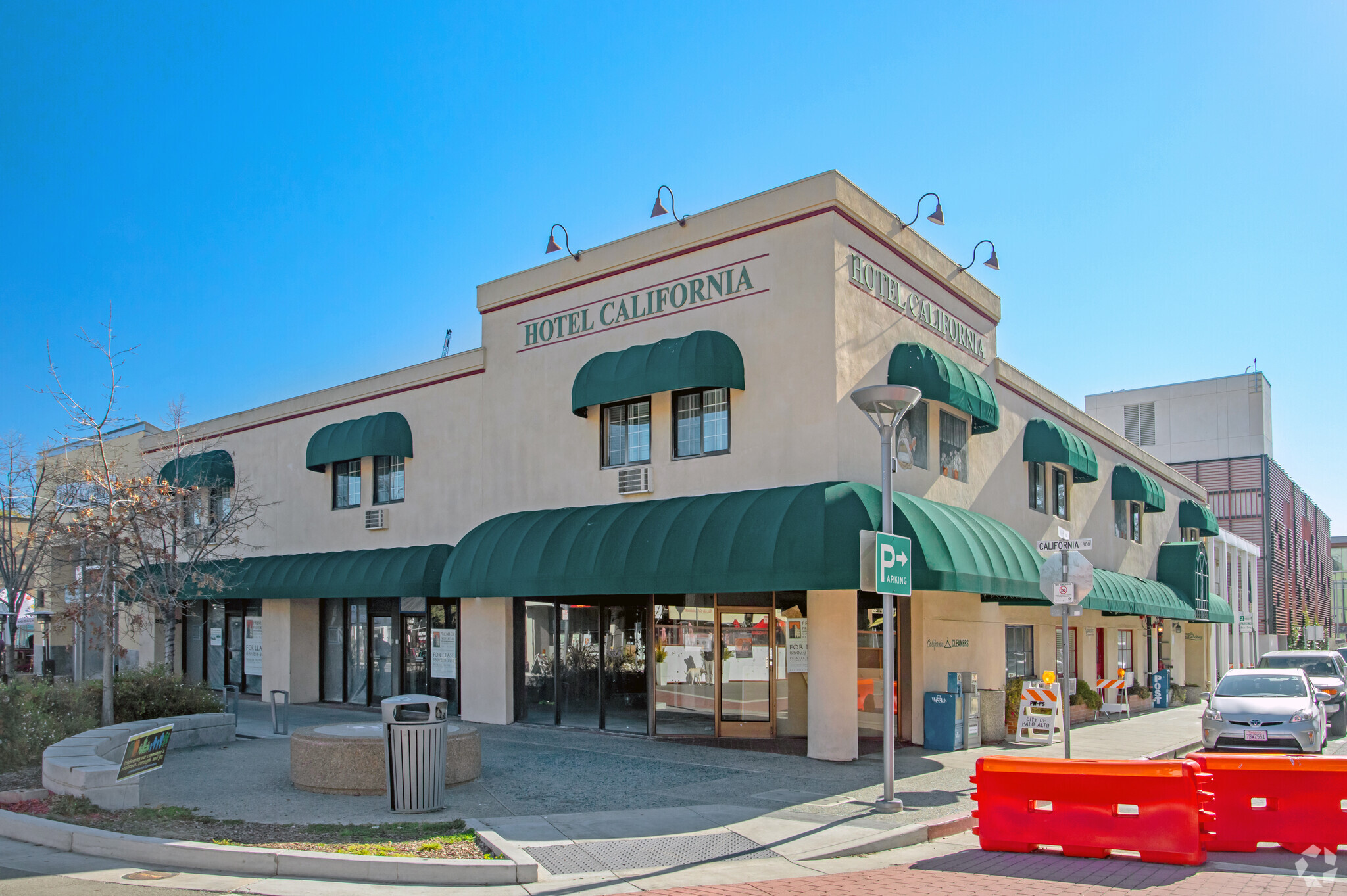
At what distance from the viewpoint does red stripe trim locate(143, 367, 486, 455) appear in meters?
20.9

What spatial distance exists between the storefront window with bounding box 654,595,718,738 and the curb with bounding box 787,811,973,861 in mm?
5889

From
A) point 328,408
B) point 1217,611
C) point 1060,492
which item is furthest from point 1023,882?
point 1217,611

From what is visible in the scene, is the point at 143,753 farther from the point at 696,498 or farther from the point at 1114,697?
the point at 1114,697

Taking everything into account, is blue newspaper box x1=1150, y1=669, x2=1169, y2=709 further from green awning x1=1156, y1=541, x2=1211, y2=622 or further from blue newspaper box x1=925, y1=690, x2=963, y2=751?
blue newspaper box x1=925, y1=690, x2=963, y2=751

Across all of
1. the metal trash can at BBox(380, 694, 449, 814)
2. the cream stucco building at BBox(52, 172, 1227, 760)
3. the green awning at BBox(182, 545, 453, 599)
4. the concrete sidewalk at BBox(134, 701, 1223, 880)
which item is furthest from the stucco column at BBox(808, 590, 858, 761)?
the green awning at BBox(182, 545, 453, 599)

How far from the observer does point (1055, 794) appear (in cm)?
916

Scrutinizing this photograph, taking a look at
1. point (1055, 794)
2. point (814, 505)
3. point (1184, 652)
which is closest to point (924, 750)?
point (814, 505)

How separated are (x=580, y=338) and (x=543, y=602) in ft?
16.6

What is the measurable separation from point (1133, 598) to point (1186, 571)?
292 inches

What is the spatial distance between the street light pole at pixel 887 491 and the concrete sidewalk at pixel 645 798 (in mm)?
348

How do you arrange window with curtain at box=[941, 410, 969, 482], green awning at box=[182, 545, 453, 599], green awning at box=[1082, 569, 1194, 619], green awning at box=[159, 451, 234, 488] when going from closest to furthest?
window with curtain at box=[941, 410, 969, 482] → green awning at box=[182, 545, 453, 599] → green awning at box=[1082, 569, 1194, 619] → green awning at box=[159, 451, 234, 488]

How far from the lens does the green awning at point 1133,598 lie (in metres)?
21.0

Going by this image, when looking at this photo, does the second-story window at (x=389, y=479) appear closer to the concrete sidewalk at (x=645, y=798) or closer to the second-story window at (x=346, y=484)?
the second-story window at (x=346, y=484)

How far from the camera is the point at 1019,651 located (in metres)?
20.7
